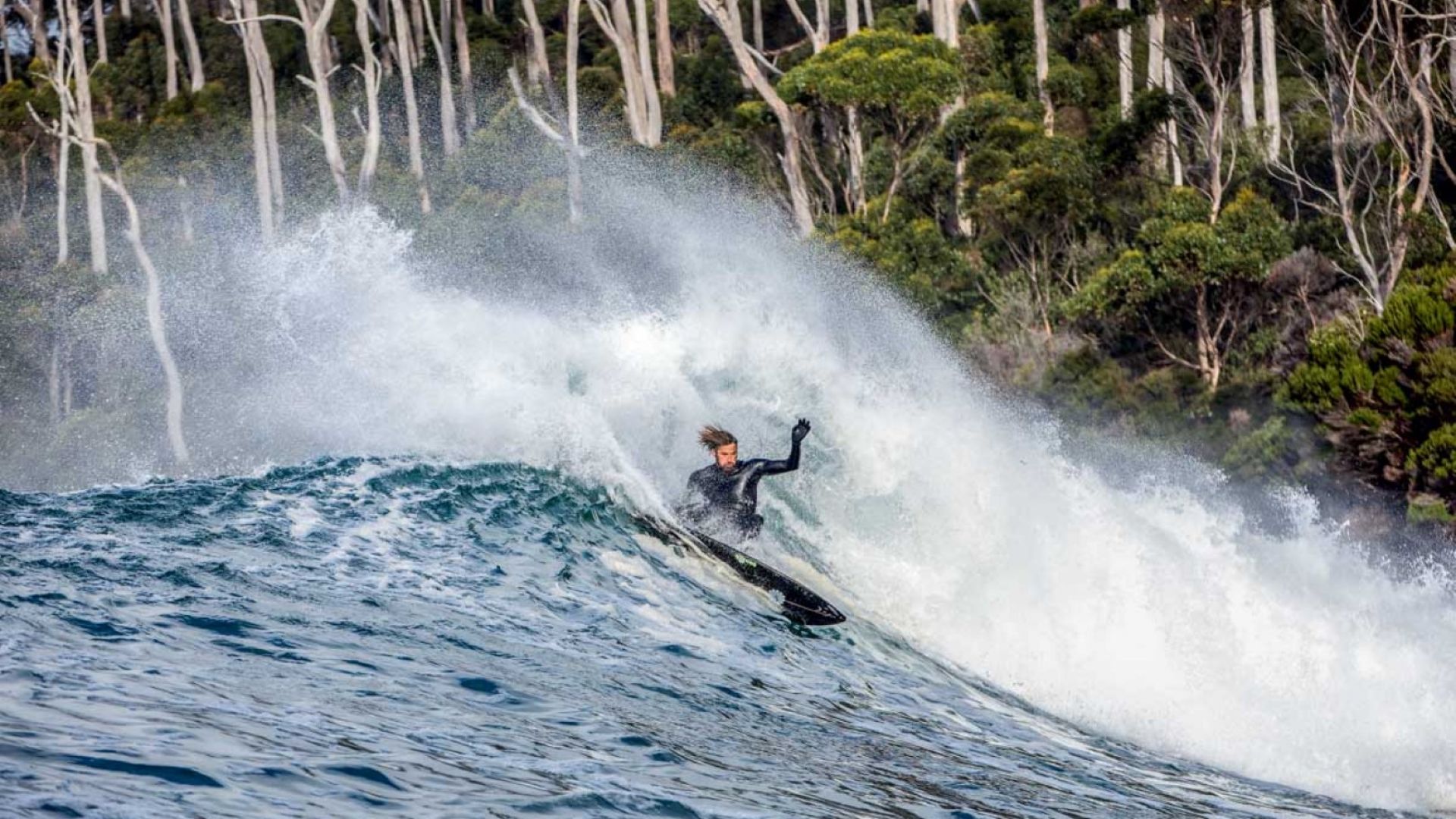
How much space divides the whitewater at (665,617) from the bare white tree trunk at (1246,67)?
12294mm

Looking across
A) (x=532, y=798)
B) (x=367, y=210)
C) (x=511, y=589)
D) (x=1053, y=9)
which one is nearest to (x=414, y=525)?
(x=511, y=589)

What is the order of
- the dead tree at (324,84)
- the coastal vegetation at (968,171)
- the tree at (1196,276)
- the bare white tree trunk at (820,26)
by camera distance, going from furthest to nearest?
1. the bare white tree trunk at (820,26)
2. the dead tree at (324,84)
3. the tree at (1196,276)
4. the coastal vegetation at (968,171)

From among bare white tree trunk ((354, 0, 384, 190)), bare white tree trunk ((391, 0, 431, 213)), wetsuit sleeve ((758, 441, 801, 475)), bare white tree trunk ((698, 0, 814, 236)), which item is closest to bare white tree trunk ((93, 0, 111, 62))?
bare white tree trunk ((391, 0, 431, 213))

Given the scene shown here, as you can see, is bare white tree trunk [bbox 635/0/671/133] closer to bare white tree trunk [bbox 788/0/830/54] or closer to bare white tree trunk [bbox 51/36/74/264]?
bare white tree trunk [bbox 788/0/830/54]

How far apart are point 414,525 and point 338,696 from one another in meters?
4.36

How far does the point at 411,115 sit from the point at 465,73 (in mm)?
3824

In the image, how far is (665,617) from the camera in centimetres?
1094

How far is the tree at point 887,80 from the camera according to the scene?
34.0m

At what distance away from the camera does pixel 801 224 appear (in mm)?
35906

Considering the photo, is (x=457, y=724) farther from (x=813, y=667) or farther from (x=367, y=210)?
(x=367, y=210)

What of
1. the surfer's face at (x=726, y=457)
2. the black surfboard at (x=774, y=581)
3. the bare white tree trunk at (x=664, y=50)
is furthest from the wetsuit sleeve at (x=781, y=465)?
the bare white tree trunk at (x=664, y=50)

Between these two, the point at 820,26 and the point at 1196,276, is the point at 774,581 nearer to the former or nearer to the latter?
the point at 1196,276

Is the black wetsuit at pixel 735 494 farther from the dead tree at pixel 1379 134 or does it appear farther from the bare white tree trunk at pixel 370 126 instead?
the bare white tree trunk at pixel 370 126

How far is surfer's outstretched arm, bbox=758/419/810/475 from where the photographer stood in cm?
1213
